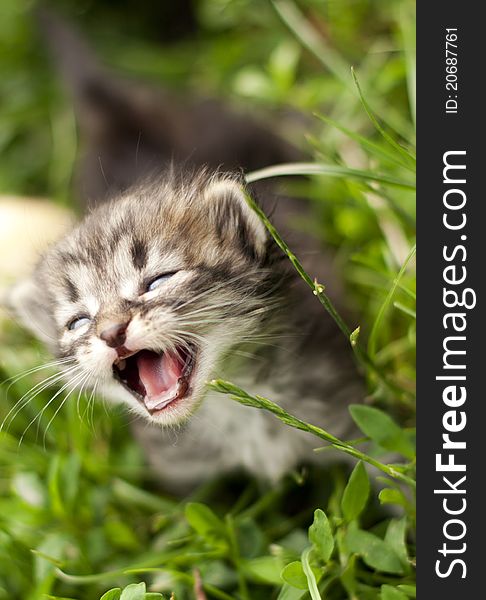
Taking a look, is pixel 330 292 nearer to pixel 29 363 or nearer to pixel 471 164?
pixel 471 164

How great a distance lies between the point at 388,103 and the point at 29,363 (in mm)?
1358

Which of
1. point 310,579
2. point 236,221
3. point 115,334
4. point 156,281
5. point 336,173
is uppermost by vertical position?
point 336,173

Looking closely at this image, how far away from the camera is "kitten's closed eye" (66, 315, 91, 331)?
1.41 metres

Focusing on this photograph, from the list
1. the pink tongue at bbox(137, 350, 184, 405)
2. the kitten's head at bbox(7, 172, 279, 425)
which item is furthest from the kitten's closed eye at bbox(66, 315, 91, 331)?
the pink tongue at bbox(137, 350, 184, 405)

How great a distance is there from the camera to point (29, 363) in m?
2.13

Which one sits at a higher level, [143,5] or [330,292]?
[143,5]

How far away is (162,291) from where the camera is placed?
1312 millimetres

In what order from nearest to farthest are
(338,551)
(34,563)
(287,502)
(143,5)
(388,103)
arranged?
(338,551) < (34,563) < (287,502) < (388,103) < (143,5)

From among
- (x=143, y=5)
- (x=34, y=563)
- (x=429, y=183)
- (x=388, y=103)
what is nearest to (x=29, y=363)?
(x=34, y=563)

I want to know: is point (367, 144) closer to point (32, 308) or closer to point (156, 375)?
point (156, 375)

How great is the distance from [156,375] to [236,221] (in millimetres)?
315

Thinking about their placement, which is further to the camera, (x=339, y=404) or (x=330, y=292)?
(x=330, y=292)

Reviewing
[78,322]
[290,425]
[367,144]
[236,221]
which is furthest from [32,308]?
[367,144]

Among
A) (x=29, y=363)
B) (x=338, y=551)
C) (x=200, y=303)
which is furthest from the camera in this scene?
(x=29, y=363)
